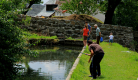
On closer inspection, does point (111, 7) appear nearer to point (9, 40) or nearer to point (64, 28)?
point (64, 28)

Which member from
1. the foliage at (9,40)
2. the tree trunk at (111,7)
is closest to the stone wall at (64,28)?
the tree trunk at (111,7)

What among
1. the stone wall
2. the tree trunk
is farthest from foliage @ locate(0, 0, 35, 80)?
the tree trunk

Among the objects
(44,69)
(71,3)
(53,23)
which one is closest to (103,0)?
(71,3)

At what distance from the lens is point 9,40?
751 centimetres

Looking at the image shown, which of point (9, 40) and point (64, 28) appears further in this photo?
point (64, 28)

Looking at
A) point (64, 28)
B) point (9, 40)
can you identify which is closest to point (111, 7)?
point (64, 28)

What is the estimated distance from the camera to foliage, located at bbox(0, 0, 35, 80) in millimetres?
7145

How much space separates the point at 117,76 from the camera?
7352 millimetres

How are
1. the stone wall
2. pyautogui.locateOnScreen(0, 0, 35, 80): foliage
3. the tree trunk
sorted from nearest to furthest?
pyautogui.locateOnScreen(0, 0, 35, 80): foliage < the stone wall < the tree trunk

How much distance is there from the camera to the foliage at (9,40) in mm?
7145

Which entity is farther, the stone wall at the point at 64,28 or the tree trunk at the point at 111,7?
the tree trunk at the point at 111,7

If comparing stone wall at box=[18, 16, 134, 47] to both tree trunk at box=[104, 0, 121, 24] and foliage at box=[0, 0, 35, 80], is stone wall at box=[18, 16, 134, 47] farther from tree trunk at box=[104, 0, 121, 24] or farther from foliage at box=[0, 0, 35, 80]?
foliage at box=[0, 0, 35, 80]

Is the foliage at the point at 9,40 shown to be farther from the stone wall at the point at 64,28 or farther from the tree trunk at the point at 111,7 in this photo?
the tree trunk at the point at 111,7

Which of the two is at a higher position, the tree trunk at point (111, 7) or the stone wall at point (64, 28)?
the tree trunk at point (111, 7)
